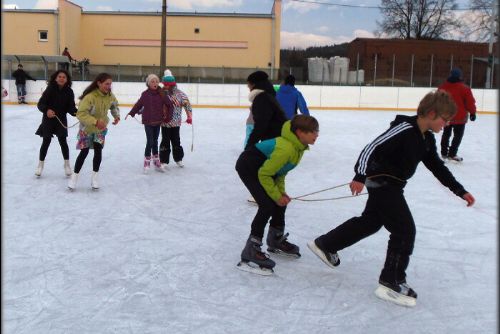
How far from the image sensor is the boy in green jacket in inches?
123

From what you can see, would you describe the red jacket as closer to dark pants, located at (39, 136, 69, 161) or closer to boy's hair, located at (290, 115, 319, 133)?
dark pants, located at (39, 136, 69, 161)

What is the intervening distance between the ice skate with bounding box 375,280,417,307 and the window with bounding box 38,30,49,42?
96.4 ft

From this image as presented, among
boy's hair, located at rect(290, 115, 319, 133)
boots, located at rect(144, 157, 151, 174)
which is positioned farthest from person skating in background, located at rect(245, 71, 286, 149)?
boots, located at rect(144, 157, 151, 174)

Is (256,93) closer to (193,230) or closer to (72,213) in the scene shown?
(193,230)

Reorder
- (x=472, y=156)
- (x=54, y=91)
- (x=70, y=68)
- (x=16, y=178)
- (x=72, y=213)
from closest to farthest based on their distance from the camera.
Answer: (x=72, y=213) < (x=54, y=91) < (x=16, y=178) < (x=472, y=156) < (x=70, y=68)

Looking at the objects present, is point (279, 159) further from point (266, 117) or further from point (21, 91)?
point (21, 91)

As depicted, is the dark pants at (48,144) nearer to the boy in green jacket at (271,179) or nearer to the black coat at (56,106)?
the black coat at (56,106)

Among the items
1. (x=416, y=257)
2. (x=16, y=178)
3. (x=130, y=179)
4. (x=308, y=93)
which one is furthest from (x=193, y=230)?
(x=308, y=93)

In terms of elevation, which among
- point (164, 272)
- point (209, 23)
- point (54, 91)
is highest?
point (209, 23)

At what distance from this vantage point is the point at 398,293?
9.89 ft

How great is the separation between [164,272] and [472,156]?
6368 millimetres

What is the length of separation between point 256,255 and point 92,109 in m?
2.68

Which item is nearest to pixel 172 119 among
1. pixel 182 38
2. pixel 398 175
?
pixel 398 175

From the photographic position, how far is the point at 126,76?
19.0 metres
